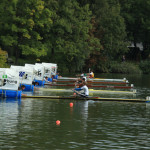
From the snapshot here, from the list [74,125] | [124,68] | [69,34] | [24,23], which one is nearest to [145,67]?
[124,68]

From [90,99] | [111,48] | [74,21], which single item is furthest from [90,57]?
[90,99]

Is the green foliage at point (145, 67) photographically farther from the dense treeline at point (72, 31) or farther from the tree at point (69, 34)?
the tree at point (69, 34)

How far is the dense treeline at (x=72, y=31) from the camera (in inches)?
2965

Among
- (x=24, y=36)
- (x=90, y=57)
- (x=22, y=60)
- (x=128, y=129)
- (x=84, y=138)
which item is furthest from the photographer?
(x=90, y=57)

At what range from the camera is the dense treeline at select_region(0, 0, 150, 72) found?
7531cm

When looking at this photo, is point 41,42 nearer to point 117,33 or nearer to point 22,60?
point 22,60

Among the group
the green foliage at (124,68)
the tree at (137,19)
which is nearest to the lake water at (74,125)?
the green foliage at (124,68)

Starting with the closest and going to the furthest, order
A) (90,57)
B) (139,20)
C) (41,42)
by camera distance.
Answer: (41,42) < (90,57) < (139,20)

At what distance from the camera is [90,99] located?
42125 millimetres

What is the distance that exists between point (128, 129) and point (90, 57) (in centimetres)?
6679

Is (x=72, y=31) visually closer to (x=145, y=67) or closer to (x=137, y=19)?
(x=145, y=67)

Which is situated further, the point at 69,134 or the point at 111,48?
the point at 111,48

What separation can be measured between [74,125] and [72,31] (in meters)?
57.9

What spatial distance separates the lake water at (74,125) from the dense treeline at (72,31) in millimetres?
37046
